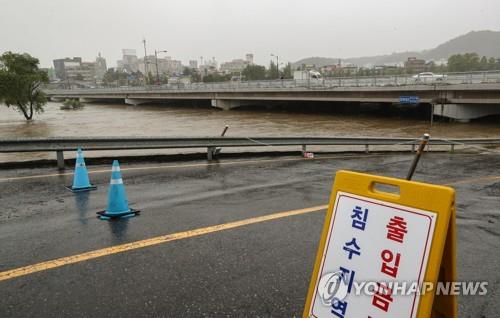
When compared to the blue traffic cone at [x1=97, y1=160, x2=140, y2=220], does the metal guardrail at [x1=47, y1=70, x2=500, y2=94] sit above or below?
above

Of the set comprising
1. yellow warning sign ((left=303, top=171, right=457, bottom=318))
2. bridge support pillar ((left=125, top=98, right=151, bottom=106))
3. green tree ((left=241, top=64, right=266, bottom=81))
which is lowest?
bridge support pillar ((left=125, top=98, right=151, bottom=106))

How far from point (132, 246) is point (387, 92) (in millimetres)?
35567

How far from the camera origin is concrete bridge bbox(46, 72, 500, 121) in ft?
98.7

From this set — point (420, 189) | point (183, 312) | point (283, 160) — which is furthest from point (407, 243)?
point (283, 160)

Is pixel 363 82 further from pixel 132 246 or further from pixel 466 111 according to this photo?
pixel 132 246

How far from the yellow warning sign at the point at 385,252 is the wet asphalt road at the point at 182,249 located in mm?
765

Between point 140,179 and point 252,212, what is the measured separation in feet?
10.5

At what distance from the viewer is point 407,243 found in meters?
2.05

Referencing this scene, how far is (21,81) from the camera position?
1794 inches

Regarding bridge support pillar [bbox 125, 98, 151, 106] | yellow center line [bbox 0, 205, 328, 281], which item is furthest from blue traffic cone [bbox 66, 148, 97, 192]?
bridge support pillar [bbox 125, 98, 151, 106]

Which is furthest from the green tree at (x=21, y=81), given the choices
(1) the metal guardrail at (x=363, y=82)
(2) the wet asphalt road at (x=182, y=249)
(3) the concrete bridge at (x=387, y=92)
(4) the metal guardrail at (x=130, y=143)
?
(2) the wet asphalt road at (x=182, y=249)

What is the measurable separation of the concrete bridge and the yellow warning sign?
16.8 metres

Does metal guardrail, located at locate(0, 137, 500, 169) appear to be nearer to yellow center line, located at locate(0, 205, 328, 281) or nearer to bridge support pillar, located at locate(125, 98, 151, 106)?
yellow center line, located at locate(0, 205, 328, 281)

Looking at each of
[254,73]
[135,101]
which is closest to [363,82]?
[135,101]
